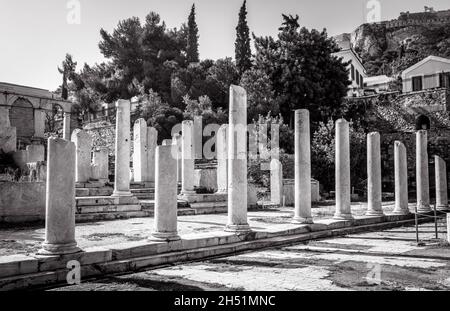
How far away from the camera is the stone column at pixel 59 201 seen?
6.77m

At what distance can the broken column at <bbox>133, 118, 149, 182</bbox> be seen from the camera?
69.2 feet

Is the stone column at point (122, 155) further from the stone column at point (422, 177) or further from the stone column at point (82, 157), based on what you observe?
the stone column at point (422, 177)

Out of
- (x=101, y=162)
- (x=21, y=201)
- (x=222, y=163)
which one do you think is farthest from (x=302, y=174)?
(x=101, y=162)

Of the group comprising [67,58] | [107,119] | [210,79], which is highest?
[67,58]

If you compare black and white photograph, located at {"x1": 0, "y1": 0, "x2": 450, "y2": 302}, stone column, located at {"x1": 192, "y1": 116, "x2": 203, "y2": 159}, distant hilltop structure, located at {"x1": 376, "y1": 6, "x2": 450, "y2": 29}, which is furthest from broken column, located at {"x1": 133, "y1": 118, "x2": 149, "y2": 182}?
distant hilltop structure, located at {"x1": 376, "y1": 6, "x2": 450, "y2": 29}

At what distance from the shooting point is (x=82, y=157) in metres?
17.6

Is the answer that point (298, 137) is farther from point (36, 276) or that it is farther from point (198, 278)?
point (36, 276)

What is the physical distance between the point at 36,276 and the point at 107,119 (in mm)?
35887

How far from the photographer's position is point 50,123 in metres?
47.0

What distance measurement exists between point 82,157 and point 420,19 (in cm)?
9193

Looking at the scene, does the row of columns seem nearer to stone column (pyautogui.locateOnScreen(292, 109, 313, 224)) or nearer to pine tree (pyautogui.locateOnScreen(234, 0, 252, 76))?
stone column (pyautogui.locateOnScreen(292, 109, 313, 224))

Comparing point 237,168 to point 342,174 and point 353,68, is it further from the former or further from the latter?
point 353,68

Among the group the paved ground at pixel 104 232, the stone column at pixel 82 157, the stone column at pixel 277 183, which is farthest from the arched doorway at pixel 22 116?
the paved ground at pixel 104 232
